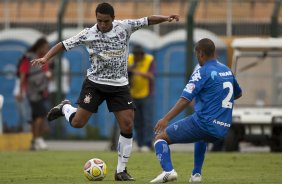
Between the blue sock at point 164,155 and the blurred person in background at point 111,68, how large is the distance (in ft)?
3.08

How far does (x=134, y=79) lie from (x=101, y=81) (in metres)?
8.23

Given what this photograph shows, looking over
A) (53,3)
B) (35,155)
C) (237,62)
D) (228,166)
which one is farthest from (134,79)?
(53,3)

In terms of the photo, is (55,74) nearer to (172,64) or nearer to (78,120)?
(172,64)

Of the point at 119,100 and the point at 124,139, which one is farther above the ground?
the point at 119,100

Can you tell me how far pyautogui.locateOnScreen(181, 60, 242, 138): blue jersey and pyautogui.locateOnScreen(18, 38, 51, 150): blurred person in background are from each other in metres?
9.52

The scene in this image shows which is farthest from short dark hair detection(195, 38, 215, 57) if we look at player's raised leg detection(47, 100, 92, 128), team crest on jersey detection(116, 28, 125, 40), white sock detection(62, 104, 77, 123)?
white sock detection(62, 104, 77, 123)

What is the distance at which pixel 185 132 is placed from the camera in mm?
11648

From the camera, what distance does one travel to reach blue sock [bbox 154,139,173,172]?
11539 mm

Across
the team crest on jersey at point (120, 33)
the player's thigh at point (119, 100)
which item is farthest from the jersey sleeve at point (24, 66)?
the team crest on jersey at point (120, 33)

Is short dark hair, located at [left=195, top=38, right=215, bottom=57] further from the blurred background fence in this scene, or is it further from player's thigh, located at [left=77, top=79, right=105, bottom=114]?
the blurred background fence

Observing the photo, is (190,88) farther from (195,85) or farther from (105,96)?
(105,96)

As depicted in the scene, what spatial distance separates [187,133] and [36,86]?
994 centimetres

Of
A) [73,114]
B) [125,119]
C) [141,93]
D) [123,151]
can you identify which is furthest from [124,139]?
[141,93]

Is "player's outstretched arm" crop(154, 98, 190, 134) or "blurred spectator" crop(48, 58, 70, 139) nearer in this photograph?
"player's outstretched arm" crop(154, 98, 190, 134)
